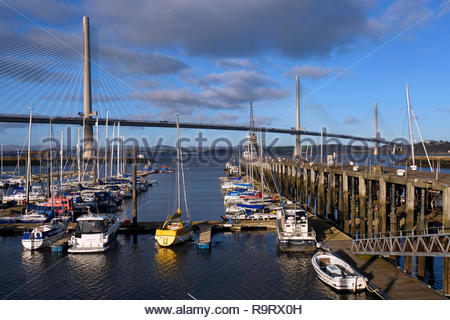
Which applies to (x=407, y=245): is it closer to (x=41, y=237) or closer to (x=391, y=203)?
(x=391, y=203)

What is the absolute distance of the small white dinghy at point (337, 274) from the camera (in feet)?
53.1

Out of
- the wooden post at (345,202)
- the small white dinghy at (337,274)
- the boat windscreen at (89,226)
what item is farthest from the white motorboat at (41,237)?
the wooden post at (345,202)

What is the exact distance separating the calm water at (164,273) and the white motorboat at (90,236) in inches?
20.9

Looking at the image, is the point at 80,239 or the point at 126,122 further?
the point at 126,122

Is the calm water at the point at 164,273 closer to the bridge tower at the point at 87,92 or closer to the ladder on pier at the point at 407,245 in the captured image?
the ladder on pier at the point at 407,245

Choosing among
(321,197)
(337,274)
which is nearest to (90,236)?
(337,274)

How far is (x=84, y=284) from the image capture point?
18.5 meters

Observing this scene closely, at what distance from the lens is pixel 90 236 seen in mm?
23891

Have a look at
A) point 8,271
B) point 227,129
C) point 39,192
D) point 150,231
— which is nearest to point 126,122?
point 227,129

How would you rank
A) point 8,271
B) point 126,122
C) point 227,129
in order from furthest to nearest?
point 227,129 < point 126,122 < point 8,271

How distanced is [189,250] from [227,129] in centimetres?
10188

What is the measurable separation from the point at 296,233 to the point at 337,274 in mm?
6111

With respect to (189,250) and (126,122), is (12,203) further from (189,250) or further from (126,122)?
(126,122)

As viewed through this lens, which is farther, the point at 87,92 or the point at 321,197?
the point at 87,92
